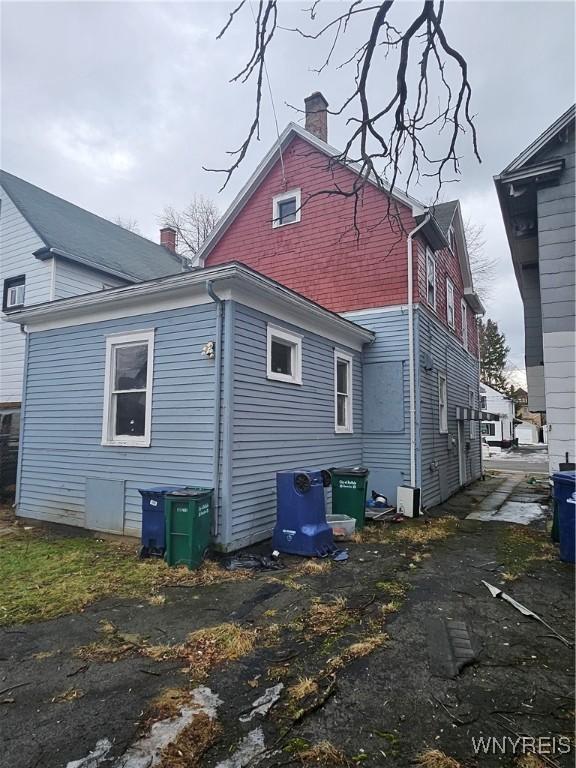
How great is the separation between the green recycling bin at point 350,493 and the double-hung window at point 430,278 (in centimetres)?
494

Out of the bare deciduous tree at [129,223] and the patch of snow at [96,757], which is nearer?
the patch of snow at [96,757]

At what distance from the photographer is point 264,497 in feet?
20.8

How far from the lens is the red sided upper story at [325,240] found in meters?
9.59

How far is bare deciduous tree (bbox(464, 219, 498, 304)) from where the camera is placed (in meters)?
25.0

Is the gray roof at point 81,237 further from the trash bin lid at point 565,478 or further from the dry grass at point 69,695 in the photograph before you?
the trash bin lid at point 565,478

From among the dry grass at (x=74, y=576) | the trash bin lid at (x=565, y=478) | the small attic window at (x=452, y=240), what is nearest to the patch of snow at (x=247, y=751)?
the dry grass at (x=74, y=576)

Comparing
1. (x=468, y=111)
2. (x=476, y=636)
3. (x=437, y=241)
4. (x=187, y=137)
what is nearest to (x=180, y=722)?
(x=476, y=636)

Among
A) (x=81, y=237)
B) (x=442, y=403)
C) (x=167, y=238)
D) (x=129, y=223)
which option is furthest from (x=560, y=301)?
(x=129, y=223)

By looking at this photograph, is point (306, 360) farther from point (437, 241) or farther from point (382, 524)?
point (437, 241)

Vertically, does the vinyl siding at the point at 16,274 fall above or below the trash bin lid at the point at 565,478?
above

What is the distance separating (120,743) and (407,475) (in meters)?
7.62

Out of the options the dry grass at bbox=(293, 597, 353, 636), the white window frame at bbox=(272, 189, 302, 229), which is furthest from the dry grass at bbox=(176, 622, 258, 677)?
the white window frame at bbox=(272, 189, 302, 229)

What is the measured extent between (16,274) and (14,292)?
1.84ft

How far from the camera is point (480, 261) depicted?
25984mm
